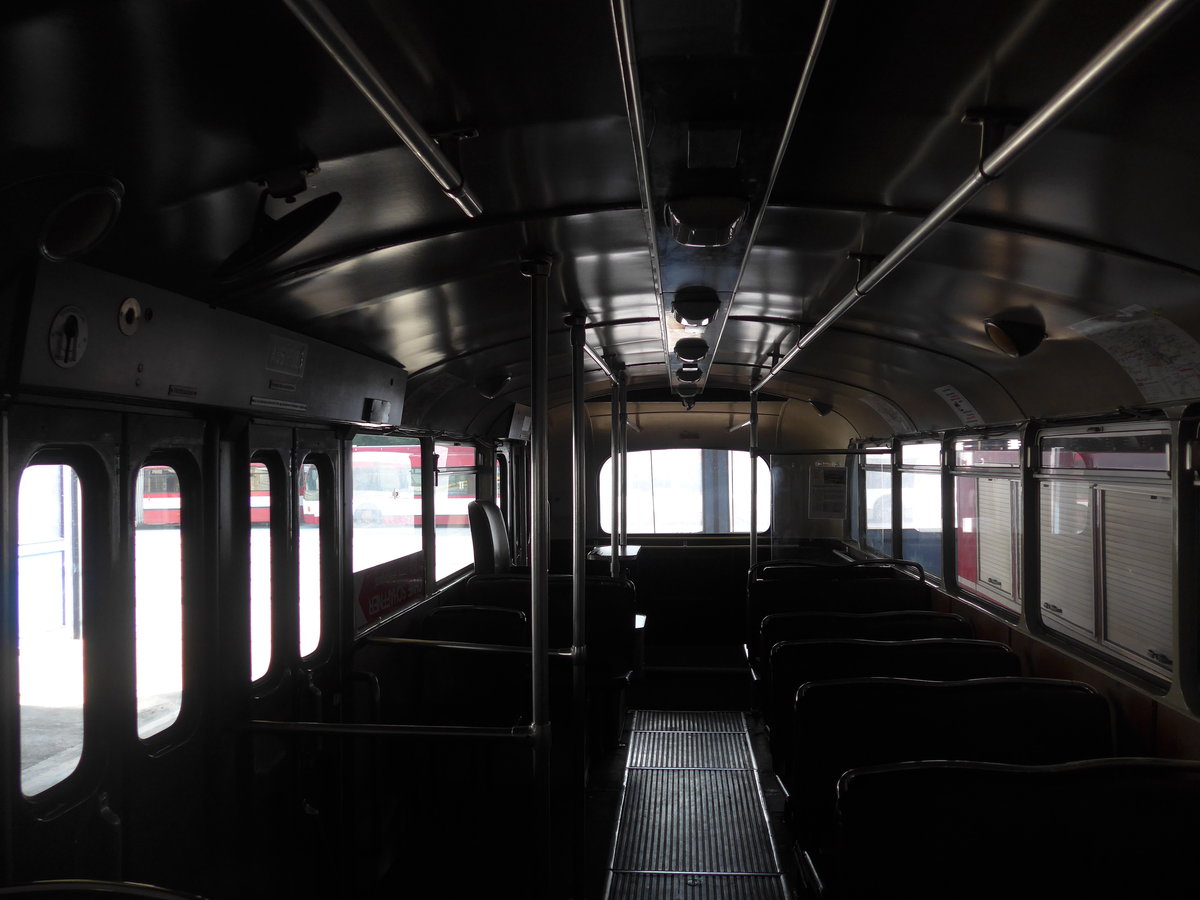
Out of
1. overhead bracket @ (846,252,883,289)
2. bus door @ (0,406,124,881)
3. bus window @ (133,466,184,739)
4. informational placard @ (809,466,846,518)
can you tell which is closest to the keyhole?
bus door @ (0,406,124,881)

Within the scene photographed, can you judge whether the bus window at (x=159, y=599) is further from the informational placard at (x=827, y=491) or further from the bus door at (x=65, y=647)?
the informational placard at (x=827, y=491)

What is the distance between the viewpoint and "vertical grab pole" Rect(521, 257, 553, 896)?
284 centimetres

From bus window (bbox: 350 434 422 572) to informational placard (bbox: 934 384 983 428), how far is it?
3691 millimetres

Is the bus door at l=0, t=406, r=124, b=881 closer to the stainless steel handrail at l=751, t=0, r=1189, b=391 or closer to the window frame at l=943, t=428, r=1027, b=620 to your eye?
the stainless steel handrail at l=751, t=0, r=1189, b=391

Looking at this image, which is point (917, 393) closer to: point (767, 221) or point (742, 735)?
point (742, 735)

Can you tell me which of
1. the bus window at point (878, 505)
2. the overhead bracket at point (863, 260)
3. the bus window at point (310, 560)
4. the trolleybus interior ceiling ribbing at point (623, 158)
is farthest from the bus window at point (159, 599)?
the bus window at point (878, 505)

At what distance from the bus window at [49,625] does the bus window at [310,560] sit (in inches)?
60.8

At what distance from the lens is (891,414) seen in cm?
761

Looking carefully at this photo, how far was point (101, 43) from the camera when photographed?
137cm

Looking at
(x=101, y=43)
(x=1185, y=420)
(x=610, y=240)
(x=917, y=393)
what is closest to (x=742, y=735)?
(x=917, y=393)

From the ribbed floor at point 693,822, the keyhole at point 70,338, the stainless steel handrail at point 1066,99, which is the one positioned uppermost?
the stainless steel handrail at point 1066,99

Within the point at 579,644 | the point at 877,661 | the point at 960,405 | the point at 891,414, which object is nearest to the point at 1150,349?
the point at 877,661

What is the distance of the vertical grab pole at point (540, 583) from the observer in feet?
9.32

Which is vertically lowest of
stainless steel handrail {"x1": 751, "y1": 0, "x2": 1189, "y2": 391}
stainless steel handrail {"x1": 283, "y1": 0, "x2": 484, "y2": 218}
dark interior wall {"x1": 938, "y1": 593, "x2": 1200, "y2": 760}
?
dark interior wall {"x1": 938, "y1": 593, "x2": 1200, "y2": 760}
